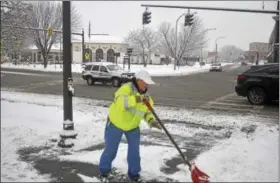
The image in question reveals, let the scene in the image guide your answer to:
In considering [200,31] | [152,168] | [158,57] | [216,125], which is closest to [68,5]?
[152,168]

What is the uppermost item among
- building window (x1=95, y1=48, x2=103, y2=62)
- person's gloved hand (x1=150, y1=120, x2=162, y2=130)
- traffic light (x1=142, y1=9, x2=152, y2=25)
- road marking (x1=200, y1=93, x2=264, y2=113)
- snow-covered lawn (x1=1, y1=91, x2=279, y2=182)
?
traffic light (x1=142, y1=9, x2=152, y2=25)

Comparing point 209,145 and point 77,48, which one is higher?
point 77,48

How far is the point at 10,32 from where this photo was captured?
3.39m

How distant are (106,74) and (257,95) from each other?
1132 cm

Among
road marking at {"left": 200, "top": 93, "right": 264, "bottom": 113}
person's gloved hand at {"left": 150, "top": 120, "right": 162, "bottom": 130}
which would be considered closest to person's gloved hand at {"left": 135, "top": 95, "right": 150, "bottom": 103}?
person's gloved hand at {"left": 150, "top": 120, "right": 162, "bottom": 130}

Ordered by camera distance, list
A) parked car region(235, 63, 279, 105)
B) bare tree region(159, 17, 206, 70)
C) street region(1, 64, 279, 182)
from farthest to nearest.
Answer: bare tree region(159, 17, 206, 70)
parked car region(235, 63, 279, 105)
street region(1, 64, 279, 182)

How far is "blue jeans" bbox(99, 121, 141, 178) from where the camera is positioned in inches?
195

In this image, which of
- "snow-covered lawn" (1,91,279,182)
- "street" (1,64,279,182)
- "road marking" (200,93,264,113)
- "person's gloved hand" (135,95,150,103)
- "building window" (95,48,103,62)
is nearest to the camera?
"snow-covered lawn" (1,91,279,182)

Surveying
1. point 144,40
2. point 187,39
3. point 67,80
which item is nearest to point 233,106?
point 67,80

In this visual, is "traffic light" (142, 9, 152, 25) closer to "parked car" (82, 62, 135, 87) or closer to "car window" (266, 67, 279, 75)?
"parked car" (82, 62, 135, 87)

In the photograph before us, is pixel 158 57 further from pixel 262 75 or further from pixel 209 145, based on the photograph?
pixel 209 145

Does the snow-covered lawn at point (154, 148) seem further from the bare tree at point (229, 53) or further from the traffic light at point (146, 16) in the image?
the bare tree at point (229, 53)

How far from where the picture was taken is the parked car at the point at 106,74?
74.7 feet

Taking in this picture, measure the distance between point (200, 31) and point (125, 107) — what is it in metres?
63.6
